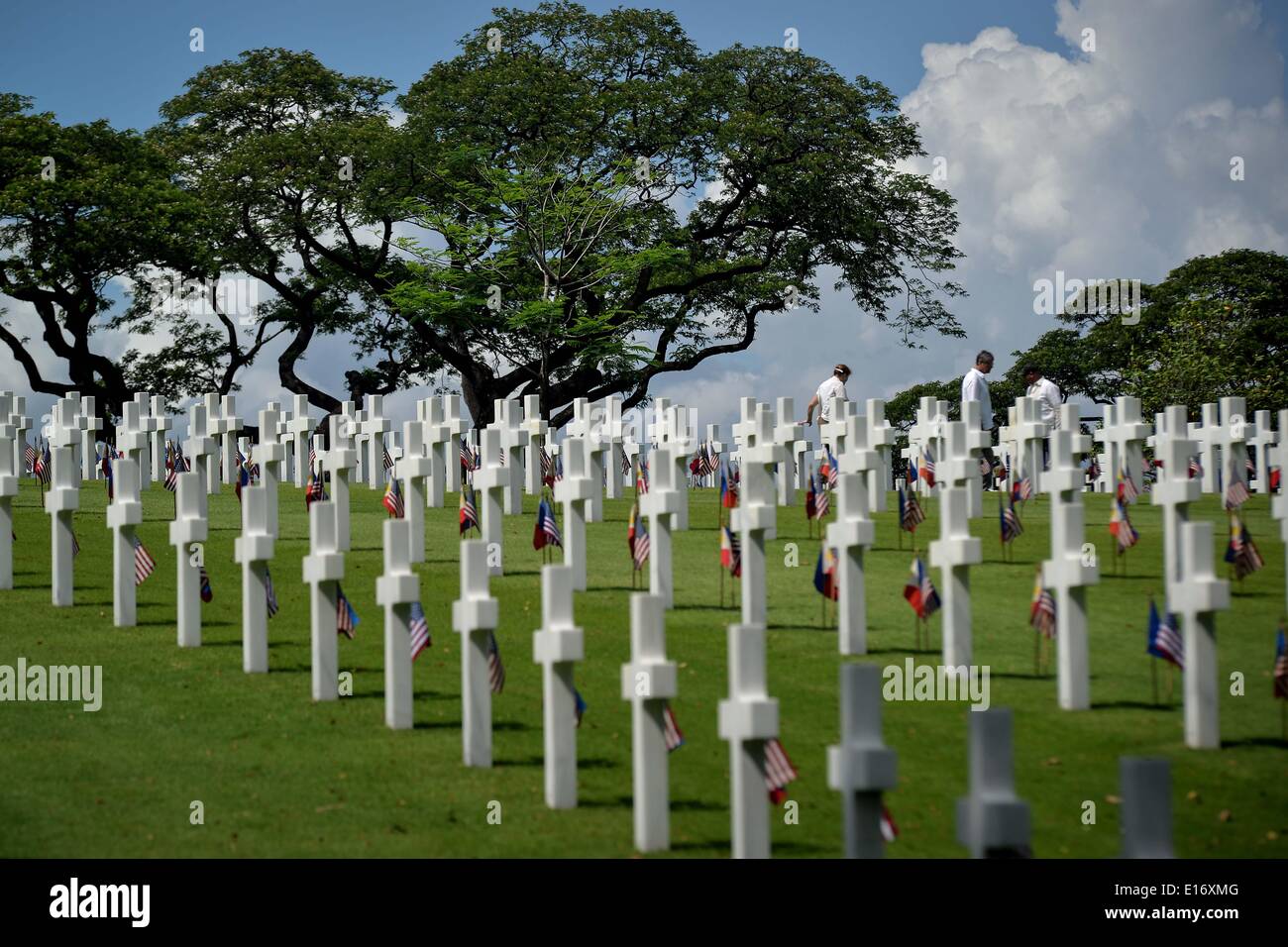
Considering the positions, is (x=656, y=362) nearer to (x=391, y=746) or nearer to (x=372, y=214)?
(x=372, y=214)

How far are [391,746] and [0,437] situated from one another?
26.1 ft

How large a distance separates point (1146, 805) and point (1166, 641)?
166 inches

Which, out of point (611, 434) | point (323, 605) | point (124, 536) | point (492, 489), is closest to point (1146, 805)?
point (323, 605)

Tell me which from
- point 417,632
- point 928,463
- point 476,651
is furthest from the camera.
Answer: point 928,463

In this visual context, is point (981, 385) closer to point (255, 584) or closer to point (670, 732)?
point (255, 584)

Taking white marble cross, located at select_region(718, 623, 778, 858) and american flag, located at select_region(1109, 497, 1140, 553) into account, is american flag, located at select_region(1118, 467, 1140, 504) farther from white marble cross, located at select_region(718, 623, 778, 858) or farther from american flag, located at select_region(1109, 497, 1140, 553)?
white marble cross, located at select_region(718, 623, 778, 858)

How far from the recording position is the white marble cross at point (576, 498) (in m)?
14.9

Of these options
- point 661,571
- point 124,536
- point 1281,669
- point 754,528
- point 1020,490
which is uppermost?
point 1020,490

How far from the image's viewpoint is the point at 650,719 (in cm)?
847

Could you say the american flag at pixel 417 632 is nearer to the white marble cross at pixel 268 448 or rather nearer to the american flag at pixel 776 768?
the american flag at pixel 776 768

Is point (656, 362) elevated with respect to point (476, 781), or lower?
elevated

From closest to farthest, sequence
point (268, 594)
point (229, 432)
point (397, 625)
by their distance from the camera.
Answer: point (397, 625) → point (268, 594) → point (229, 432)
